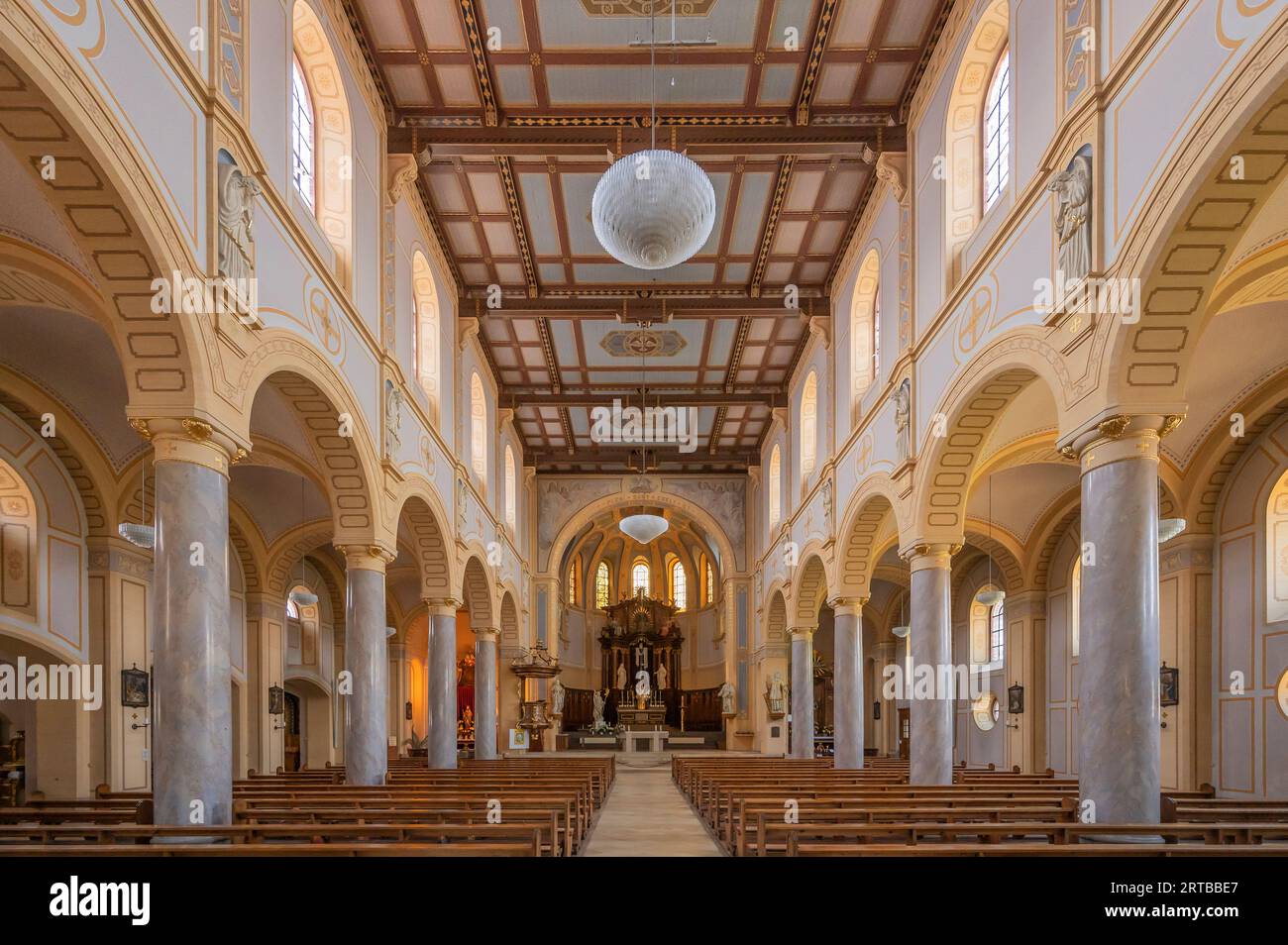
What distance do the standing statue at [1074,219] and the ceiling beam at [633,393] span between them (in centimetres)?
1717

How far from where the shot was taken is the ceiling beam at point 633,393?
26.7 m

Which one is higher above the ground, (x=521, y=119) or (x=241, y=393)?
(x=521, y=119)

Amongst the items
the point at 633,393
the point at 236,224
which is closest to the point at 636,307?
the point at 633,393

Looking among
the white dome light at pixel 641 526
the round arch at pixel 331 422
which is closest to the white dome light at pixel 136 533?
the round arch at pixel 331 422

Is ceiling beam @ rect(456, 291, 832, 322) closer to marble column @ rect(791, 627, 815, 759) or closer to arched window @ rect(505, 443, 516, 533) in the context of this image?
marble column @ rect(791, 627, 815, 759)

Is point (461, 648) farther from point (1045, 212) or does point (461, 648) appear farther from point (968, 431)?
point (1045, 212)

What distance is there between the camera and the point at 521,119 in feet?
49.2

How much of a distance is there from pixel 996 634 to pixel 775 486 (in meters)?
6.80

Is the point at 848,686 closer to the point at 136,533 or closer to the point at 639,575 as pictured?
the point at 136,533

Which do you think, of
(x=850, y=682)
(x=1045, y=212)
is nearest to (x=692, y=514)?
(x=850, y=682)

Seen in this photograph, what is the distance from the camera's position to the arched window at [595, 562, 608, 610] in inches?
1667

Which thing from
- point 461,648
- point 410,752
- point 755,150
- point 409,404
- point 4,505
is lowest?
point 410,752

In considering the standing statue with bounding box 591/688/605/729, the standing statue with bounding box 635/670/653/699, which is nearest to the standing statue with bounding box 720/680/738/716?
the standing statue with bounding box 591/688/605/729

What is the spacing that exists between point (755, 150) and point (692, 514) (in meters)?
19.9
